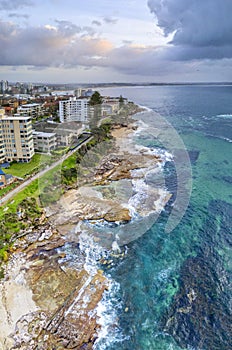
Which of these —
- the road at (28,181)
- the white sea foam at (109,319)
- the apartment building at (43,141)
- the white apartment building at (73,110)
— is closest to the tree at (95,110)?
the white apartment building at (73,110)

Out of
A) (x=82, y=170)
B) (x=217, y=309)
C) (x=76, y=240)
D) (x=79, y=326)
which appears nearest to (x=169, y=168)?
(x=82, y=170)

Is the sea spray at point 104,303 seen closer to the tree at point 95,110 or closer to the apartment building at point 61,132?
the apartment building at point 61,132

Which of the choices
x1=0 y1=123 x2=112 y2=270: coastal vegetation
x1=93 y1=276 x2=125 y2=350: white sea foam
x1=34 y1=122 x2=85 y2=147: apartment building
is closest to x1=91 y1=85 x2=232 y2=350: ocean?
x1=93 y1=276 x2=125 y2=350: white sea foam

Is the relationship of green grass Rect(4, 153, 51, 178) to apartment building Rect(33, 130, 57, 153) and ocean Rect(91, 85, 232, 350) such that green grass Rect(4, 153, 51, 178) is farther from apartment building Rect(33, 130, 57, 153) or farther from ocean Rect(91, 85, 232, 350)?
ocean Rect(91, 85, 232, 350)

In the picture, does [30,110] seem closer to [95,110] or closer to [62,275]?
[95,110]

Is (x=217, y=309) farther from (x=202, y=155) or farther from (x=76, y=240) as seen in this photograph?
(x=202, y=155)
